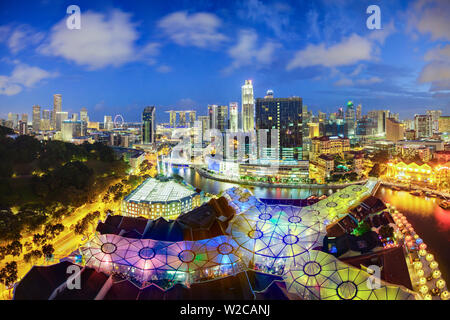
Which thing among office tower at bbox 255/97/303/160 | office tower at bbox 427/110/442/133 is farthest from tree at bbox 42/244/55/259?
office tower at bbox 427/110/442/133

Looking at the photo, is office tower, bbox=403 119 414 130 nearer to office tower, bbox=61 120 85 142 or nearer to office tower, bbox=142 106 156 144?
office tower, bbox=142 106 156 144

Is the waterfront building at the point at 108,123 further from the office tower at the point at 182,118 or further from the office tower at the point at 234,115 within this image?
the office tower at the point at 234,115

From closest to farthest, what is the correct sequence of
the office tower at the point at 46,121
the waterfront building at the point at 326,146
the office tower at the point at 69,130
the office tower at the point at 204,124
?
the waterfront building at the point at 326,146
the office tower at the point at 69,130
the office tower at the point at 46,121
the office tower at the point at 204,124

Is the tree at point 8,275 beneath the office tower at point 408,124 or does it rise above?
beneath

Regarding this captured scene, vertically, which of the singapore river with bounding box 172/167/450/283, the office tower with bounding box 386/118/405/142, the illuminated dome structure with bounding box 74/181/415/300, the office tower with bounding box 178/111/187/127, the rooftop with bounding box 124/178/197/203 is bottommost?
the singapore river with bounding box 172/167/450/283

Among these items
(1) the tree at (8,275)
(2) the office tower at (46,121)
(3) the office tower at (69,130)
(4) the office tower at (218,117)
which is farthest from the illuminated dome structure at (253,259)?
(2) the office tower at (46,121)
